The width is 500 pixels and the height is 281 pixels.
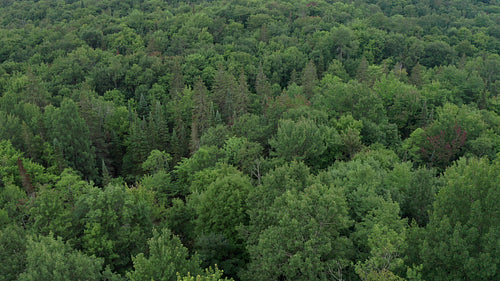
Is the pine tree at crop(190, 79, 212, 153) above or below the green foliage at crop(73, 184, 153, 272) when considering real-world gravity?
below

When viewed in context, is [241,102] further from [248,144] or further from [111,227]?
[111,227]

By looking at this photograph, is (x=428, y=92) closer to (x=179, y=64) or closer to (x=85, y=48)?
(x=179, y=64)

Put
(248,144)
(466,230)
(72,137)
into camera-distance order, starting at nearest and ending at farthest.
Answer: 1. (466,230)
2. (248,144)
3. (72,137)

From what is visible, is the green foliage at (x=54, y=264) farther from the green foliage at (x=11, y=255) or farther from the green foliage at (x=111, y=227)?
the green foliage at (x=111, y=227)

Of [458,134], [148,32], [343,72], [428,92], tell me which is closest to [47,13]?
[148,32]

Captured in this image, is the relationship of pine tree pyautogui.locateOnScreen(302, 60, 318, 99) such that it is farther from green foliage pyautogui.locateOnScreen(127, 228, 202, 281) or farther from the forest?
green foliage pyautogui.locateOnScreen(127, 228, 202, 281)

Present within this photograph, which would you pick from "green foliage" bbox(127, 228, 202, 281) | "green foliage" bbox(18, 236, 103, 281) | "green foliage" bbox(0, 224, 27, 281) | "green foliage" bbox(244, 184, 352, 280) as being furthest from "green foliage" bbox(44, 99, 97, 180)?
"green foliage" bbox(244, 184, 352, 280)

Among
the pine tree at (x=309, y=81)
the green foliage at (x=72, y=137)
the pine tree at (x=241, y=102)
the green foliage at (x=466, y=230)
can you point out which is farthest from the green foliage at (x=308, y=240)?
the pine tree at (x=309, y=81)

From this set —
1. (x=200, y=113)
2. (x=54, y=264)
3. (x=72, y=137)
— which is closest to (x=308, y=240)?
(x=54, y=264)
